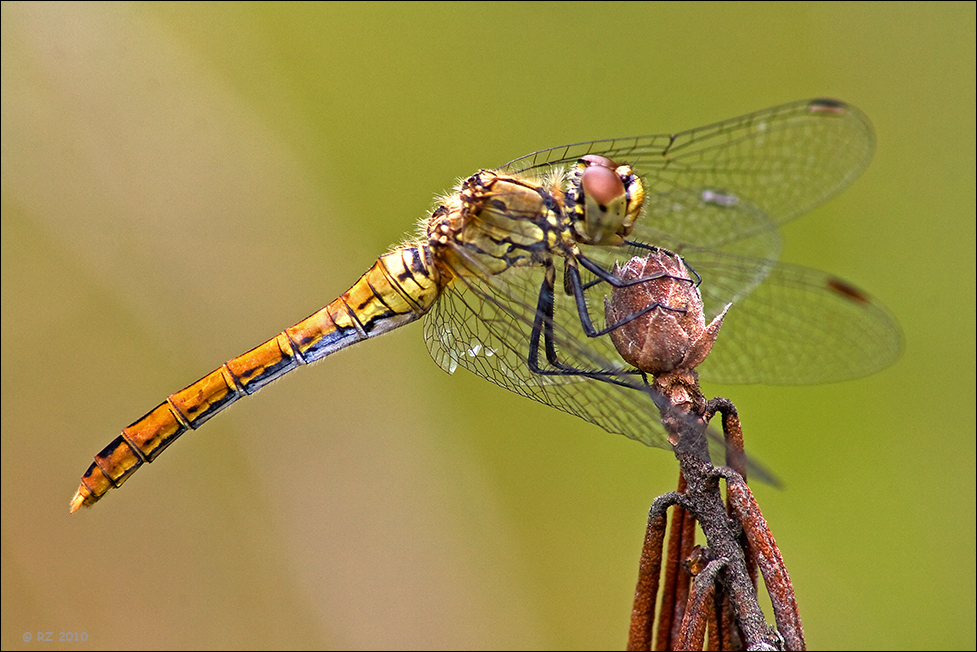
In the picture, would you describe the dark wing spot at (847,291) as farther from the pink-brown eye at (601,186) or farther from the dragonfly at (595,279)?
the pink-brown eye at (601,186)

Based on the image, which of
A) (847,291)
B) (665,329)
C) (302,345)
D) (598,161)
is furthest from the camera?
(302,345)

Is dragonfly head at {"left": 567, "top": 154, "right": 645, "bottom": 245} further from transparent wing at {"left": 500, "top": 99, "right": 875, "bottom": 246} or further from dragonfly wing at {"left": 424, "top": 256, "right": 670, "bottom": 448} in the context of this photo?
transparent wing at {"left": 500, "top": 99, "right": 875, "bottom": 246}

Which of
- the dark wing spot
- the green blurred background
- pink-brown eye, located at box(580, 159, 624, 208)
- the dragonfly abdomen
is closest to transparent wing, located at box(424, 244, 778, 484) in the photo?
the dragonfly abdomen

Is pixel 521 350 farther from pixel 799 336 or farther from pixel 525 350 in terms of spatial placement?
pixel 799 336

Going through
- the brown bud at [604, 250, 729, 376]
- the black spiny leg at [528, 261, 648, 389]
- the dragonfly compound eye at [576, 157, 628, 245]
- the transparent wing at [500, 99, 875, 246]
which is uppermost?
the transparent wing at [500, 99, 875, 246]

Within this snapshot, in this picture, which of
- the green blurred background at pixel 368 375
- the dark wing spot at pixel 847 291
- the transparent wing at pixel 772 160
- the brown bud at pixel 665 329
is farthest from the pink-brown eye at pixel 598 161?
the green blurred background at pixel 368 375

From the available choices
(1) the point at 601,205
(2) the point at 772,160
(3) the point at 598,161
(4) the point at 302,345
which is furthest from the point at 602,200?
(4) the point at 302,345
